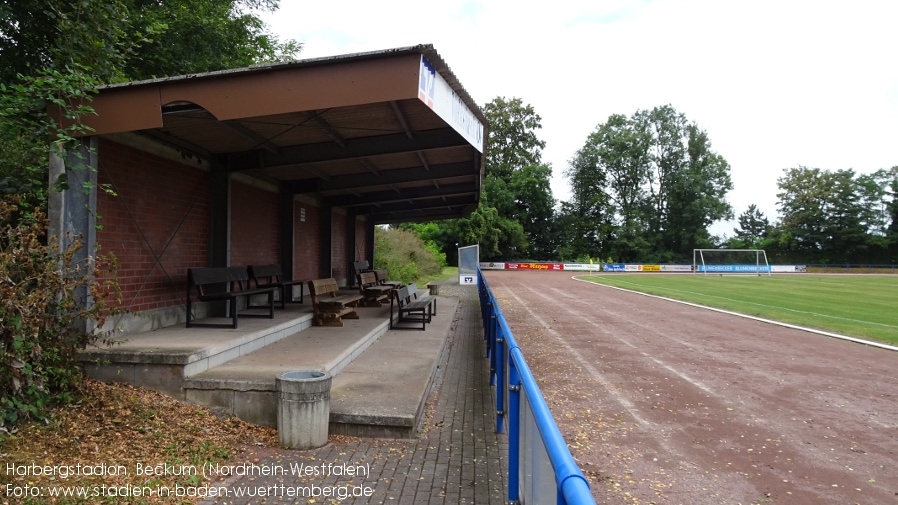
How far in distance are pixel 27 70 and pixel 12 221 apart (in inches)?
197

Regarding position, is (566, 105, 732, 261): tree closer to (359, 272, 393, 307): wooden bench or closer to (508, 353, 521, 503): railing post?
(359, 272, 393, 307): wooden bench

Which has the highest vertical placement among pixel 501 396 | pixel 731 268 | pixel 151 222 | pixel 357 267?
pixel 151 222

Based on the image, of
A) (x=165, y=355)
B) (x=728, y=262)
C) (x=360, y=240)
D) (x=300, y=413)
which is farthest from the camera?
(x=728, y=262)

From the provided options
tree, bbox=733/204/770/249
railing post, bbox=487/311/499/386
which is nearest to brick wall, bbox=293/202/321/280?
railing post, bbox=487/311/499/386

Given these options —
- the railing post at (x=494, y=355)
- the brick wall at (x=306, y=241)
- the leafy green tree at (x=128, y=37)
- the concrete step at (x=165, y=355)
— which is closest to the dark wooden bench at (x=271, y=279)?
the brick wall at (x=306, y=241)

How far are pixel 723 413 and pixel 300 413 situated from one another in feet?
15.5

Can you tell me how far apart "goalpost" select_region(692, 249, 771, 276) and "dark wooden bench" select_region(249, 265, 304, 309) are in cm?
5020

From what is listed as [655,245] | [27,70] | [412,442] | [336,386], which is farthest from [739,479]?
[655,245]

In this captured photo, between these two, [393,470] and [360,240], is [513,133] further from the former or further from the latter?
[393,470]

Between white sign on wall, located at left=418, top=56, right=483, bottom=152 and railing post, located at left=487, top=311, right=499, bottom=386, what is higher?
white sign on wall, located at left=418, top=56, right=483, bottom=152

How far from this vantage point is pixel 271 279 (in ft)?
35.1

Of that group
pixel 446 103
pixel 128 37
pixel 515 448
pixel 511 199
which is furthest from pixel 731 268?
pixel 515 448

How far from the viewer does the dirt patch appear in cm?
410

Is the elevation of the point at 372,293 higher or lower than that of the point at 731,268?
higher
